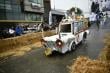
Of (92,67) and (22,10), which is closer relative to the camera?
(92,67)

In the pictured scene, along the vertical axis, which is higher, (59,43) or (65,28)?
(65,28)

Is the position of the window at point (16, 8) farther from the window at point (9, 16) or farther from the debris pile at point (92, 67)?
the debris pile at point (92, 67)

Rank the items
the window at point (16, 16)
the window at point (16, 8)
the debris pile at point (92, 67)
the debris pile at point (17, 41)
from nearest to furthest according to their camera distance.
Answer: the debris pile at point (92, 67), the debris pile at point (17, 41), the window at point (16, 16), the window at point (16, 8)

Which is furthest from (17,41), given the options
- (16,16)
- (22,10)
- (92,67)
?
(22,10)

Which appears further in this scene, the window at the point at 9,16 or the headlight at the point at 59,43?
the window at the point at 9,16

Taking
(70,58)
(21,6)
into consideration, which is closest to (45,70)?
(70,58)

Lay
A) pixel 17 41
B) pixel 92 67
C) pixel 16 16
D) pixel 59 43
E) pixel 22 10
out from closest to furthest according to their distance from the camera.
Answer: pixel 92 67
pixel 59 43
pixel 17 41
pixel 16 16
pixel 22 10

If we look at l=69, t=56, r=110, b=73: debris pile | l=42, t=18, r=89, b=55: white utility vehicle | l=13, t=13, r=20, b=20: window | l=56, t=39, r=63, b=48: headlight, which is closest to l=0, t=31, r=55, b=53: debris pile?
l=42, t=18, r=89, b=55: white utility vehicle

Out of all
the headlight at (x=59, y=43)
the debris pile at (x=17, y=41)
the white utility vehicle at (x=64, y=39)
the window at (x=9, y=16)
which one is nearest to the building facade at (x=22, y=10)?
the window at (x=9, y=16)

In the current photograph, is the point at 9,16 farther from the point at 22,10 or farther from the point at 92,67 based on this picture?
the point at 92,67

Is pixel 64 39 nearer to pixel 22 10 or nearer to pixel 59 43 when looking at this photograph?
pixel 59 43

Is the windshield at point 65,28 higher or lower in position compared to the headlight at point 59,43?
higher

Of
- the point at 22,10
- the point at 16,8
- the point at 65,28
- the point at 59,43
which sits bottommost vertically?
the point at 59,43

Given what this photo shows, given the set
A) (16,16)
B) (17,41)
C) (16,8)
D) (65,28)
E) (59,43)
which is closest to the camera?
(59,43)
